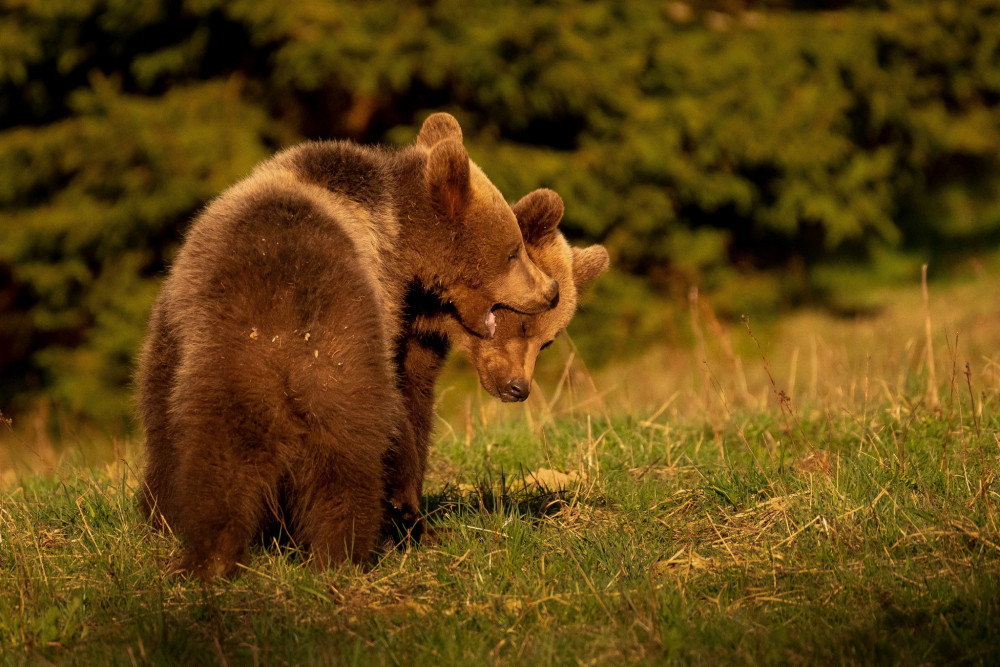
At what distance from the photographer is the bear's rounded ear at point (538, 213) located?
4859mm

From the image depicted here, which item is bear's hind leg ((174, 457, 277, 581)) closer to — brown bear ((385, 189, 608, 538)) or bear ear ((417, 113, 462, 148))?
brown bear ((385, 189, 608, 538))

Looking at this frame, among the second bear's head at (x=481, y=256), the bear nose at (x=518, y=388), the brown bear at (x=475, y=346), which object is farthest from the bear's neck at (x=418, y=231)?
the bear nose at (x=518, y=388)

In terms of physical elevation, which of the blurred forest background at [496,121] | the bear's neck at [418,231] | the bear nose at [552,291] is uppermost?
the bear's neck at [418,231]

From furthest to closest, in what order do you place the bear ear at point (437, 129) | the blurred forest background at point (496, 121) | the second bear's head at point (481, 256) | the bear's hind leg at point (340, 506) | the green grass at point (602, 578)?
the blurred forest background at point (496, 121)
the bear ear at point (437, 129)
the second bear's head at point (481, 256)
the bear's hind leg at point (340, 506)
the green grass at point (602, 578)

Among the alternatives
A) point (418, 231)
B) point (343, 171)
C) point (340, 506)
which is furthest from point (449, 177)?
point (340, 506)

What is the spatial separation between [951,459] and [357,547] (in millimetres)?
2729

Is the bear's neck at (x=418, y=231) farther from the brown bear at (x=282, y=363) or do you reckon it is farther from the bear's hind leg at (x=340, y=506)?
the bear's hind leg at (x=340, y=506)

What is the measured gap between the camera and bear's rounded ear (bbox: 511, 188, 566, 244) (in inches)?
191

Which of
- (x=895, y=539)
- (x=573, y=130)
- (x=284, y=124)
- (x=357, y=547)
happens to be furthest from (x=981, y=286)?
(x=357, y=547)

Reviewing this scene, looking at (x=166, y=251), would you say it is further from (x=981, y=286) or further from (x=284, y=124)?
(x=981, y=286)

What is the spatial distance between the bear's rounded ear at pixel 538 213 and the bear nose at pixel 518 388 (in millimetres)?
677

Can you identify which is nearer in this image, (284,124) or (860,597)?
(860,597)

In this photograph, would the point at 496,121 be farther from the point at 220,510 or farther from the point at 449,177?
the point at 220,510

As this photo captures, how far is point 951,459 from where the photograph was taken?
16.1 ft
